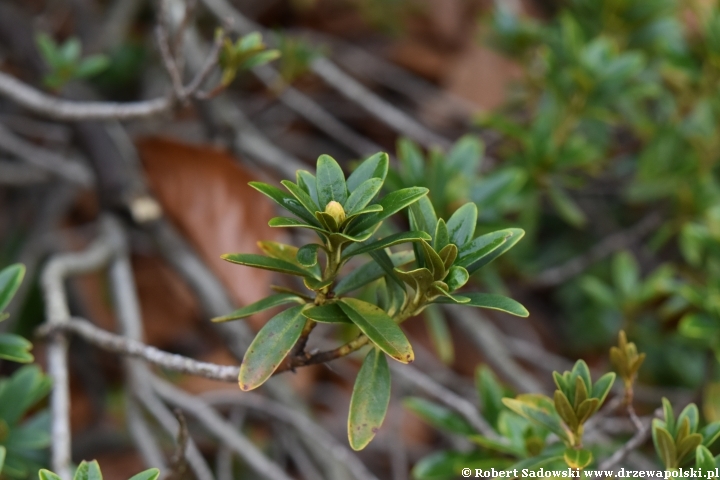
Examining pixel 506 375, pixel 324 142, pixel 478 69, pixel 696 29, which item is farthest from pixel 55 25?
pixel 696 29

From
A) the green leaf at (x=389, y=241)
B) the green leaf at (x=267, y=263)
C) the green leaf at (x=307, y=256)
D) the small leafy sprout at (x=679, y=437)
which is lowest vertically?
the small leafy sprout at (x=679, y=437)

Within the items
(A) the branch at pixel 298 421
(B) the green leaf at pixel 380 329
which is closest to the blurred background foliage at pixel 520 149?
(A) the branch at pixel 298 421

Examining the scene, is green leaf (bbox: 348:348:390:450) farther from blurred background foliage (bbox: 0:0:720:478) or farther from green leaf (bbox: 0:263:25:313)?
green leaf (bbox: 0:263:25:313)

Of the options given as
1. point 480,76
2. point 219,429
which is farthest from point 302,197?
point 480,76

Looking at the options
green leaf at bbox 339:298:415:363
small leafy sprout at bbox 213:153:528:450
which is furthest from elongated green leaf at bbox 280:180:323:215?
green leaf at bbox 339:298:415:363

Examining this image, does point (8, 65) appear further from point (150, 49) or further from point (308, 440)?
point (308, 440)

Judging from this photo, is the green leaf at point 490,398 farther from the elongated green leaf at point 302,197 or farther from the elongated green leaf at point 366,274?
the elongated green leaf at point 302,197
